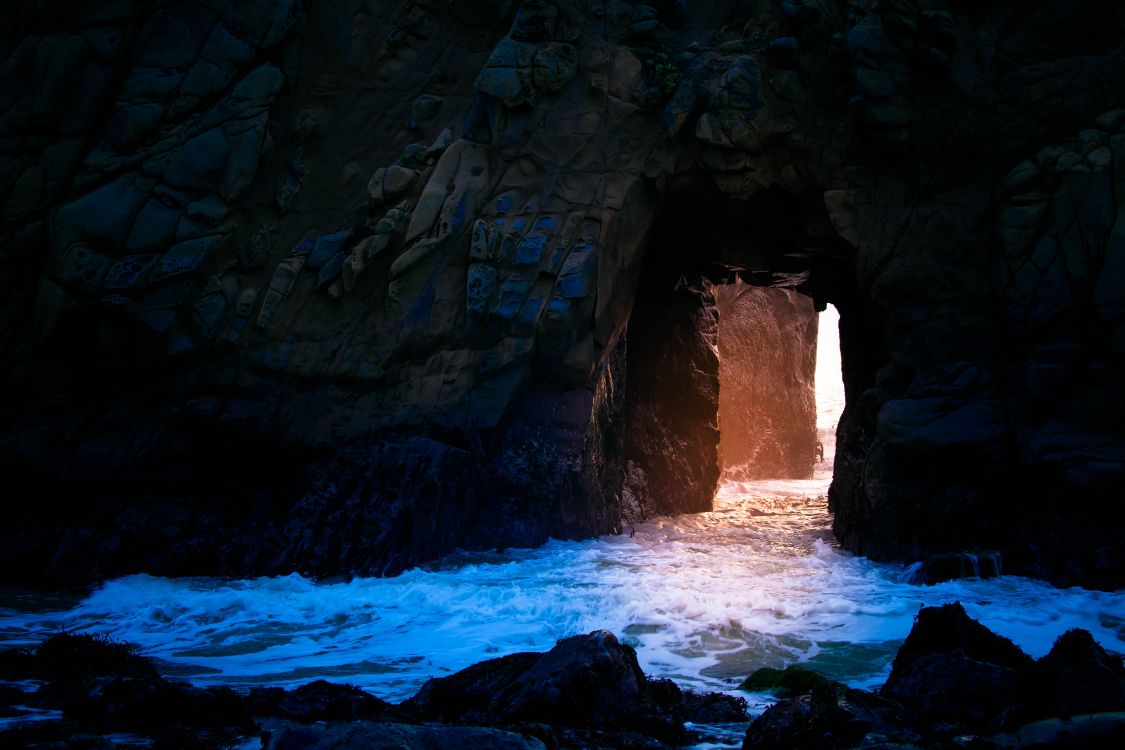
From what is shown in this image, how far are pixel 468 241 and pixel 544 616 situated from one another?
6580mm

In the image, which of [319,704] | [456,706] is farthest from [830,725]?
[319,704]

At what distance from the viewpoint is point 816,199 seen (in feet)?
49.4

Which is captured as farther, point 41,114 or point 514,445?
point 514,445

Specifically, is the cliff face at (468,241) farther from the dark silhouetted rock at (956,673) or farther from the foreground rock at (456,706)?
the foreground rock at (456,706)

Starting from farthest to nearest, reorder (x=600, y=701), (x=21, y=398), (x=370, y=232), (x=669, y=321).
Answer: (x=669, y=321), (x=370, y=232), (x=21, y=398), (x=600, y=701)

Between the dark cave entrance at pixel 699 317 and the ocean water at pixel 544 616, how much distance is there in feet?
17.3

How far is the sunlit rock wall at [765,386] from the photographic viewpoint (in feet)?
116

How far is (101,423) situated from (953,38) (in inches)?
537

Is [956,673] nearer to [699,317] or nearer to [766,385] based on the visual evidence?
[699,317]

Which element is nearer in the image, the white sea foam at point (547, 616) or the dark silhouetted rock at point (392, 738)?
the dark silhouetted rock at point (392, 738)

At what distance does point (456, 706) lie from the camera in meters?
6.50

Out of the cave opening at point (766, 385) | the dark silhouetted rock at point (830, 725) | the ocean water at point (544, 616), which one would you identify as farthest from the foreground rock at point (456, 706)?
the cave opening at point (766, 385)

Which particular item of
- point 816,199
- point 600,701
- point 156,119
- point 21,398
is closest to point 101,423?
point 21,398

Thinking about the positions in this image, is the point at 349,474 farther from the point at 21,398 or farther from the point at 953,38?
the point at 953,38
